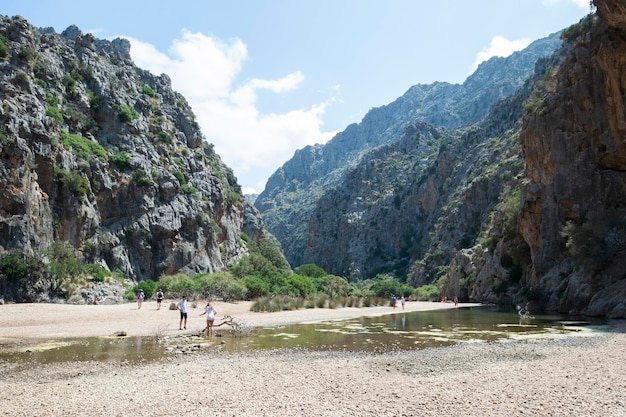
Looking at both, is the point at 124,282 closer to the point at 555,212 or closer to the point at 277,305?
the point at 277,305

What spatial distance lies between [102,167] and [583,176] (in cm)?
Answer: 5416

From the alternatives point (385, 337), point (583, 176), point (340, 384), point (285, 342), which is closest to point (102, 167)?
point (285, 342)

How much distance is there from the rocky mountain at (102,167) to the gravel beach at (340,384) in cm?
3018

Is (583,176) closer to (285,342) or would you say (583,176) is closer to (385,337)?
(385,337)

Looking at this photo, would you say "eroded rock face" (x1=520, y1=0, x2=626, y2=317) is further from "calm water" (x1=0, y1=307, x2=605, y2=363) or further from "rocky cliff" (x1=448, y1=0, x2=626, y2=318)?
"calm water" (x1=0, y1=307, x2=605, y2=363)

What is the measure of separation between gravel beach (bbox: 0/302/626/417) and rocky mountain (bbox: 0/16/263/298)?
3018 centimetres

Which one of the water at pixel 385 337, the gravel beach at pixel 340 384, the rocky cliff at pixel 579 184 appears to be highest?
the rocky cliff at pixel 579 184

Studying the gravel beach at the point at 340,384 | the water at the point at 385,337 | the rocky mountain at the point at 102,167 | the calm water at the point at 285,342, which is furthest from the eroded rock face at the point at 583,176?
the rocky mountain at the point at 102,167

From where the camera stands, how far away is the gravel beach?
8.76 metres

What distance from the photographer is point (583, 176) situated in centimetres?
4391

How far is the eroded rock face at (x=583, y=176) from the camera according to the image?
114 feet

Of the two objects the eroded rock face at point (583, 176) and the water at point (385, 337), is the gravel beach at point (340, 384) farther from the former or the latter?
the eroded rock face at point (583, 176)

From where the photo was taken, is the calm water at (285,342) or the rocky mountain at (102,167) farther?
the rocky mountain at (102,167)

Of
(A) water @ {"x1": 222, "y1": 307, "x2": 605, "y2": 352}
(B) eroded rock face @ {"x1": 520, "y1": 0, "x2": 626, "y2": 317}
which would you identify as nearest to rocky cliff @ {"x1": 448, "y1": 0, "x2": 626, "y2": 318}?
(B) eroded rock face @ {"x1": 520, "y1": 0, "x2": 626, "y2": 317}
